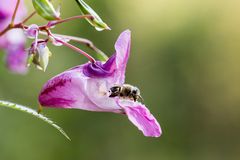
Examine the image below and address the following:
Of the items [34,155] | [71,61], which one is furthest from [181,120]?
[34,155]

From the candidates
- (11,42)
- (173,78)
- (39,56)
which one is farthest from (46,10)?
(173,78)

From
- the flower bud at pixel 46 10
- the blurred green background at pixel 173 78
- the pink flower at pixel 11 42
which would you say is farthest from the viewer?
the blurred green background at pixel 173 78

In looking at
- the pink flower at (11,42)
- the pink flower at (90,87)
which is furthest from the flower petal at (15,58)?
the pink flower at (90,87)

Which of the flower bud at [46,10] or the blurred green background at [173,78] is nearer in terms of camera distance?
the flower bud at [46,10]

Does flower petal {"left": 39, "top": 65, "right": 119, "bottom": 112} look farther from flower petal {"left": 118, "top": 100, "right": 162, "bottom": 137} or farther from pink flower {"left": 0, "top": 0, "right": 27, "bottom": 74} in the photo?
pink flower {"left": 0, "top": 0, "right": 27, "bottom": 74}

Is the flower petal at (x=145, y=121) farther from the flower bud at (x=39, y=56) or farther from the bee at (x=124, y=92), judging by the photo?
the flower bud at (x=39, y=56)

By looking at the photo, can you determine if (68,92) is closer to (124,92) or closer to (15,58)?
(124,92)
